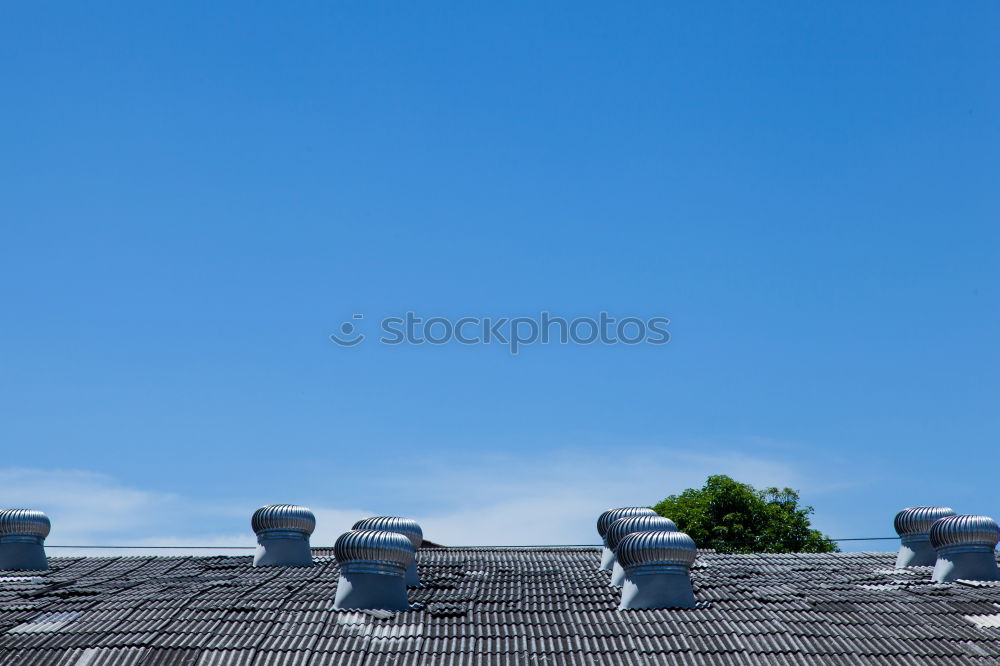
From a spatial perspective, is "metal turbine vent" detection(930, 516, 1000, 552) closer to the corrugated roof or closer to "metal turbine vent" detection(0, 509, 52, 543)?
the corrugated roof

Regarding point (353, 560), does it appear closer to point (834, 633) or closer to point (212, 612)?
Answer: point (212, 612)

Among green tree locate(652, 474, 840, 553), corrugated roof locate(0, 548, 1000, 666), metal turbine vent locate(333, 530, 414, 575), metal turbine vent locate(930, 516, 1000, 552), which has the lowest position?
corrugated roof locate(0, 548, 1000, 666)

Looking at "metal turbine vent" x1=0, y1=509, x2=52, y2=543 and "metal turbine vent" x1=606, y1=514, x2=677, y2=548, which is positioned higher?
"metal turbine vent" x1=0, y1=509, x2=52, y2=543

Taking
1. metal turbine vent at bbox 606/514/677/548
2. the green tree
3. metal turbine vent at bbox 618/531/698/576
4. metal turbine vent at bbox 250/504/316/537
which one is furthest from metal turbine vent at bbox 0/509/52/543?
the green tree

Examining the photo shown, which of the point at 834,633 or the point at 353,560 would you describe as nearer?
the point at 834,633

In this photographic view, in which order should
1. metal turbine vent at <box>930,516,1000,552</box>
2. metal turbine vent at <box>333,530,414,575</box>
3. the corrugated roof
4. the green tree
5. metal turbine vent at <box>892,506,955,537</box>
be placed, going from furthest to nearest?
1. the green tree
2. metal turbine vent at <box>892,506,955,537</box>
3. metal turbine vent at <box>930,516,1000,552</box>
4. metal turbine vent at <box>333,530,414,575</box>
5. the corrugated roof

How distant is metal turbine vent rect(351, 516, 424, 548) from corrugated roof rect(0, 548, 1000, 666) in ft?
3.24

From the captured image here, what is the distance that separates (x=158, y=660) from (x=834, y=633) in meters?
9.14

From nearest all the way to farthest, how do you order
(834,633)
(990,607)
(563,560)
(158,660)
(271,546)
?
(158,660) < (834,633) < (990,607) < (271,546) < (563,560)

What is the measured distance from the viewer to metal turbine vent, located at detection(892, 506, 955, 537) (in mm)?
22969

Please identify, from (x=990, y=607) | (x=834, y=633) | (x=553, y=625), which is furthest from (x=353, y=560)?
(x=990, y=607)

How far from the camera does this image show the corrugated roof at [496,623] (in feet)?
52.1

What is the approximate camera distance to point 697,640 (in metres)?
16.5

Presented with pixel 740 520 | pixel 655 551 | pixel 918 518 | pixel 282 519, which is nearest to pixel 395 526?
pixel 282 519
